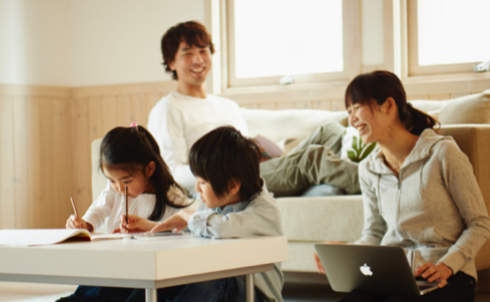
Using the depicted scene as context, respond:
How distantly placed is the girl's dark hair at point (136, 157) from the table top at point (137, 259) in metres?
0.66

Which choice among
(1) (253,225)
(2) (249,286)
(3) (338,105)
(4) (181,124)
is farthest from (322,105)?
(2) (249,286)

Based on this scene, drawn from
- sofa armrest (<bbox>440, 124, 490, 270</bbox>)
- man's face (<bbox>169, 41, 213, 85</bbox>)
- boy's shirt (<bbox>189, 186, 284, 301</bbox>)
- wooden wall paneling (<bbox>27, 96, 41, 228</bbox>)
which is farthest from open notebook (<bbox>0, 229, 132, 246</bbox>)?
wooden wall paneling (<bbox>27, 96, 41, 228</bbox>)

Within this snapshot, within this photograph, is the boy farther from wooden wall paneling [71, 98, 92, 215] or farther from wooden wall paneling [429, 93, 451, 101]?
wooden wall paneling [71, 98, 92, 215]

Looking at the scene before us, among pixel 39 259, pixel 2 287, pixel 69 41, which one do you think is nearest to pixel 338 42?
pixel 69 41

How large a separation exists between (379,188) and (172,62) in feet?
4.70

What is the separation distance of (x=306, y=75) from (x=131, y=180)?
2144 mm

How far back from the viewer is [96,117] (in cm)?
412

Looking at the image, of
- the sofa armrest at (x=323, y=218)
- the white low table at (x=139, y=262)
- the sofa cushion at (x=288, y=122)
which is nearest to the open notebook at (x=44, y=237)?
the white low table at (x=139, y=262)

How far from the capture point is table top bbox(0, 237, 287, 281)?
79cm

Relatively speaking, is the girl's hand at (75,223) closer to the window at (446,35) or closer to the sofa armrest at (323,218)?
the sofa armrest at (323,218)

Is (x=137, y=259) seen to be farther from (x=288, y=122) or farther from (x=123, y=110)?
(x=123, y=110)

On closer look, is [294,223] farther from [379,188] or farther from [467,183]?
[467,183]

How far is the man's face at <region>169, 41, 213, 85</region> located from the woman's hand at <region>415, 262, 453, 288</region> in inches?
61.9

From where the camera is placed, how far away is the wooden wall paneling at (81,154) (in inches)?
163
